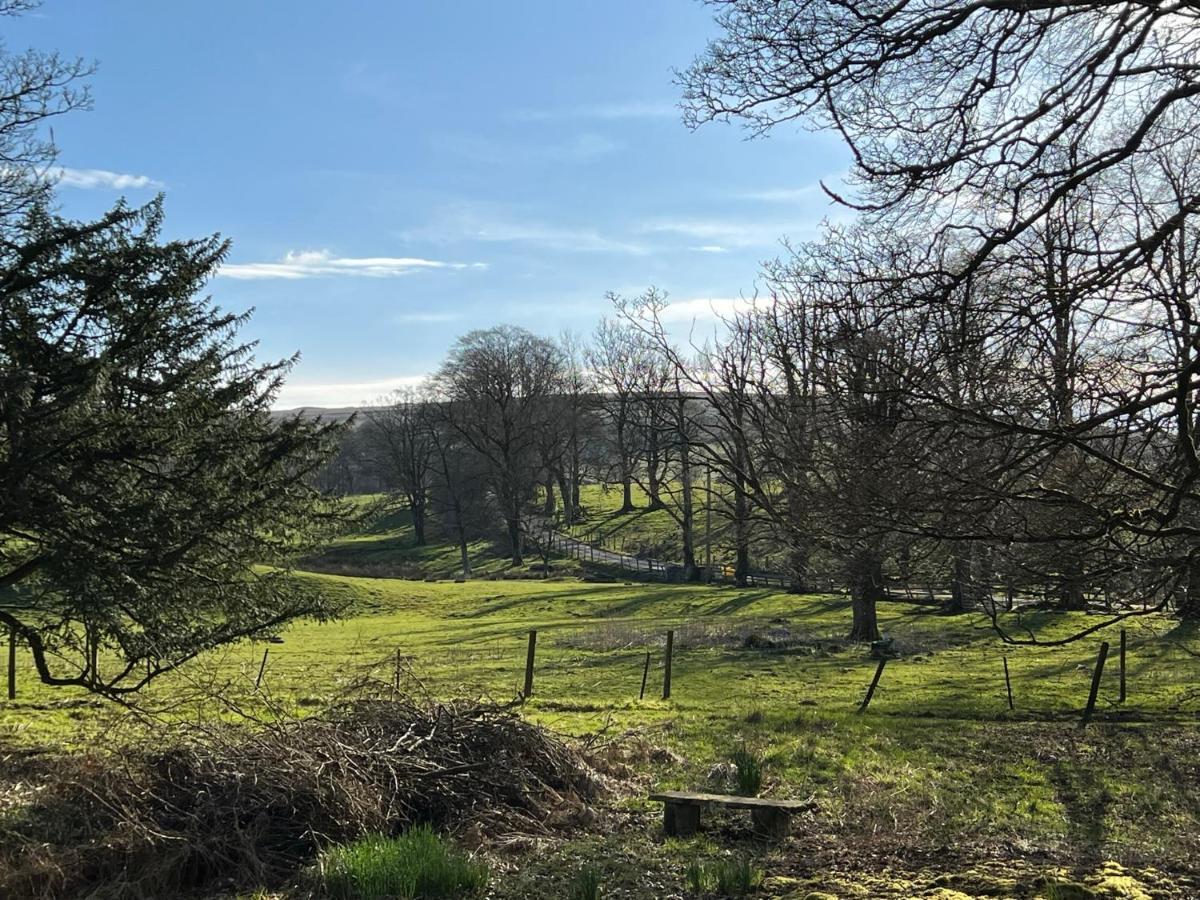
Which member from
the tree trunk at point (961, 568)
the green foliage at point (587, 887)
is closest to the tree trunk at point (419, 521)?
the tree trunk at point (961, 568)

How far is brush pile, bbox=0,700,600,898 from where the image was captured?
700 centimetres

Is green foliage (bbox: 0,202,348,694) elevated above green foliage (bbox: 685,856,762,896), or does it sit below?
above

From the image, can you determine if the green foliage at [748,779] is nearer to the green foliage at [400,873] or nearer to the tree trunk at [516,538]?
the green foliage at [400,873]

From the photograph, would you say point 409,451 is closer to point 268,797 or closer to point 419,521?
point 419,521

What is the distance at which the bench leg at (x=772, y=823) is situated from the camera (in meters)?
8.09

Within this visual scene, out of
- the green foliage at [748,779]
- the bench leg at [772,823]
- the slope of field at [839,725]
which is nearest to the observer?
the slope of field at [839,725]

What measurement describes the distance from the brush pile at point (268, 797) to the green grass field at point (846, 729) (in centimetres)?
82

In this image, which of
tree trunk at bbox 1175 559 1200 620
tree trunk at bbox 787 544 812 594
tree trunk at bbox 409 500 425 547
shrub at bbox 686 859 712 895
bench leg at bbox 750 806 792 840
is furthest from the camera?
tree trunk at bbox 409 500 425 547

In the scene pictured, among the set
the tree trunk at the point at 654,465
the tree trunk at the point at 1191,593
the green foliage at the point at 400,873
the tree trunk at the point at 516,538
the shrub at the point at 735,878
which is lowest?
the tree trunk at the point at 516,538

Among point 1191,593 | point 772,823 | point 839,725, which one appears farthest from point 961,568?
point 839,725

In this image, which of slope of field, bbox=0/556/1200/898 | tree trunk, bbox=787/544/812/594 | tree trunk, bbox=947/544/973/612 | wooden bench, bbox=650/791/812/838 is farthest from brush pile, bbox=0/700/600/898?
tree trunk, bbox=787/544/812/594

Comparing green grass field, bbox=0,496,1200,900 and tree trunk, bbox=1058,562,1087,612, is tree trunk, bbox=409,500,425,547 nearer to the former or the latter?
green grass field, bbox=0,496,1200,900

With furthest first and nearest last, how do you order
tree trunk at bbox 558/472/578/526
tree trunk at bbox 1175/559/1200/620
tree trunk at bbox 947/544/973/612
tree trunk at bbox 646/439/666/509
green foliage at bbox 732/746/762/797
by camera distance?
1. tree trunk at bbox 558/472/578/526
2. tree trunk at bbox 646/439/666/509
3. green foliage at bbox 732/746/762/797
4. tree trunk at bbox 947/544/973/612
5. tree trunk at bbox 1175/559/1200/620

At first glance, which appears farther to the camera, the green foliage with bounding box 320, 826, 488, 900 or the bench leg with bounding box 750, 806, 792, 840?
the bench leg with bounding box 750, 806, 792, 840
